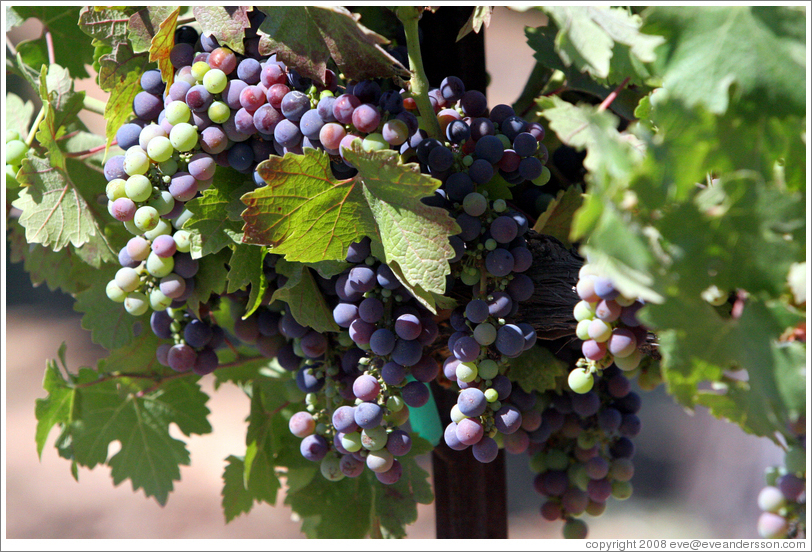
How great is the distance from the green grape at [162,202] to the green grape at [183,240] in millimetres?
29

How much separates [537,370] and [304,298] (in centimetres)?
24

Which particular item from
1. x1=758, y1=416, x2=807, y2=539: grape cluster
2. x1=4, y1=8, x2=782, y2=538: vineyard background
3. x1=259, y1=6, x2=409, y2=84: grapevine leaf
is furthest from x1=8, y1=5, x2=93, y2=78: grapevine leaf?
x1=4, y1=8, x2=782, y2=538: vineyard background

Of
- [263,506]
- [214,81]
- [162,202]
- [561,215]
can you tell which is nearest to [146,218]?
[162,202]

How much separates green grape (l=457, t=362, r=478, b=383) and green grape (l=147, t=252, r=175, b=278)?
28 cm

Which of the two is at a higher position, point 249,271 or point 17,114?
point 17,114

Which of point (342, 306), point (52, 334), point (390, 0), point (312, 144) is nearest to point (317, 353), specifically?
point (342, 306)

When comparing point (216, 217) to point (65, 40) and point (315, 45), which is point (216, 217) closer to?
point (315, 45)

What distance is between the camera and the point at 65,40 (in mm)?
764

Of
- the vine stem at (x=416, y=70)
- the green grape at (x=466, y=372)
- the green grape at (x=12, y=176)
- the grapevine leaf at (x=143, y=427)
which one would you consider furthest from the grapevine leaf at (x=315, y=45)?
the grapevine leaf at (x=143, y=427)

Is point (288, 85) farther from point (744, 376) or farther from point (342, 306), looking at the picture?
point (744, 376)

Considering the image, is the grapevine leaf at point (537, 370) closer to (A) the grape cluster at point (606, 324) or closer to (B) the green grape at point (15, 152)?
(A) the grape cluster at point (606, 324)

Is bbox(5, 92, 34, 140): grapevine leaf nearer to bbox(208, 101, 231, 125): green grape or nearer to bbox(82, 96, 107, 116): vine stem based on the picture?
bbox(82, 96, 107, 116): vine stem

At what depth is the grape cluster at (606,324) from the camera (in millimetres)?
425

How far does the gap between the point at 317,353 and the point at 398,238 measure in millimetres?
177
